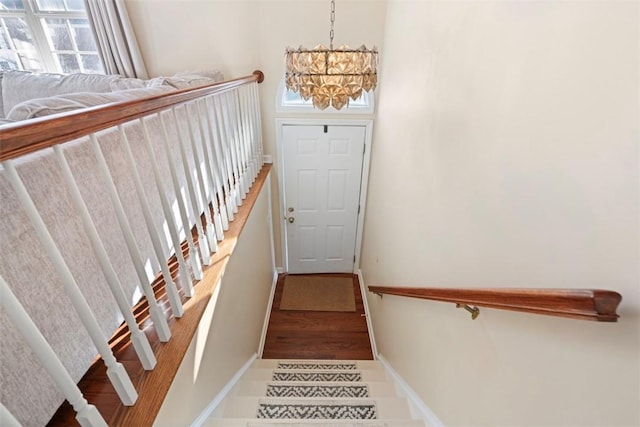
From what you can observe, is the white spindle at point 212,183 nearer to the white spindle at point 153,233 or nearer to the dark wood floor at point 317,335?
the white spindle at point 153,233

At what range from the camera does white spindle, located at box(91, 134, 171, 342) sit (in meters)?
0.82

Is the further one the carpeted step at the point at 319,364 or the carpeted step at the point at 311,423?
the carpeted step at the point at 319,364

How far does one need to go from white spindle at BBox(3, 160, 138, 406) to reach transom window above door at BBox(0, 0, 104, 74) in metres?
3.42

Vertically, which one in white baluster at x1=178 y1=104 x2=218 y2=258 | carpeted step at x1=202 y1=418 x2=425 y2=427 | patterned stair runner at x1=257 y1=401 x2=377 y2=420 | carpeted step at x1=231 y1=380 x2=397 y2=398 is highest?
white baluster at x1=178 y1=104 x2=218 y2=258

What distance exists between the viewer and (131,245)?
93cm

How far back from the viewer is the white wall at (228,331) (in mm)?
1218

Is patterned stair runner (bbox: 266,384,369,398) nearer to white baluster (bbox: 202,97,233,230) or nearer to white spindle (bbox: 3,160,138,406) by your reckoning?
white baluster (bbox: 202,97,233,230)

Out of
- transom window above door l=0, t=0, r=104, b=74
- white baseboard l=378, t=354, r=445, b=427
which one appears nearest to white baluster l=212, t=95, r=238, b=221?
white baseboard l=378, t=354, r=445, b=427

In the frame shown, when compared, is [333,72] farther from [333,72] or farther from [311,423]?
[311,423]

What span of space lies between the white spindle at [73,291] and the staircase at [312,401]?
86cm

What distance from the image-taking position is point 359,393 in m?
2.14

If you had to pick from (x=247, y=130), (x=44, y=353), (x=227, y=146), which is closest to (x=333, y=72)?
(x=227, y=146)

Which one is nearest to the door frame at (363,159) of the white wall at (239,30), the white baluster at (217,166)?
the white wall at (239,30)

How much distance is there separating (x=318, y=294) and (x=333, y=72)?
3.09 meters
